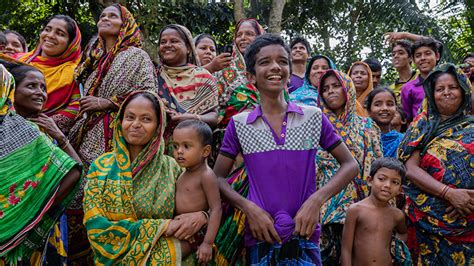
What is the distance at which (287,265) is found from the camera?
2.69 metres

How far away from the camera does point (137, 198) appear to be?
296 cm

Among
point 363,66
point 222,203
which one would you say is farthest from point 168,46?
point 363,66

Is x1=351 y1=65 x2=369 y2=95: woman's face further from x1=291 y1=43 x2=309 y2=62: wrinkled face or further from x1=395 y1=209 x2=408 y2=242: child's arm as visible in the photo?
x1=395 y1=209 x2=408 y2=242: child's arm

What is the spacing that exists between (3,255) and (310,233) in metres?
1.74

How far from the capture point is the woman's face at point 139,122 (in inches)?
121

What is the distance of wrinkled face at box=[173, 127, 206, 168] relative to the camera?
304 cm

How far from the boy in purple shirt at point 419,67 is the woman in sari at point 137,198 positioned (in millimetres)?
3564

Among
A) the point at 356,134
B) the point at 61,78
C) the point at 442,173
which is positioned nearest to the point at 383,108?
the point at 356,134

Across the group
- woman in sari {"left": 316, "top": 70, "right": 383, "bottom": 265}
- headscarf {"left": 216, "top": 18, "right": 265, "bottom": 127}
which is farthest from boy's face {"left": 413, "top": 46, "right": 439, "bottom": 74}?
headscarf {"left": 216, "top": 18, "right": 265, "bottom": 127}

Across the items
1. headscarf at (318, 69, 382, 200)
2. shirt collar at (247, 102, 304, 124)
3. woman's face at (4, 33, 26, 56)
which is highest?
woman's face at (4, 33, 26, 56)

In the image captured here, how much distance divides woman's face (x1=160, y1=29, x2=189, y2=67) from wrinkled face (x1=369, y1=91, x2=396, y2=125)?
214 cm

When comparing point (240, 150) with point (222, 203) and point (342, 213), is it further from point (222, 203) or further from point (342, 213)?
point (342, 213)

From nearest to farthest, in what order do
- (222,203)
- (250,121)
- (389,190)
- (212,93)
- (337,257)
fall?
(250,121), (222,203), (389,190), (337,257), (212,93)

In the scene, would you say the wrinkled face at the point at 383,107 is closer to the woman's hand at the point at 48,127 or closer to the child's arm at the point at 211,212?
the child's arm at the point at 211,212
